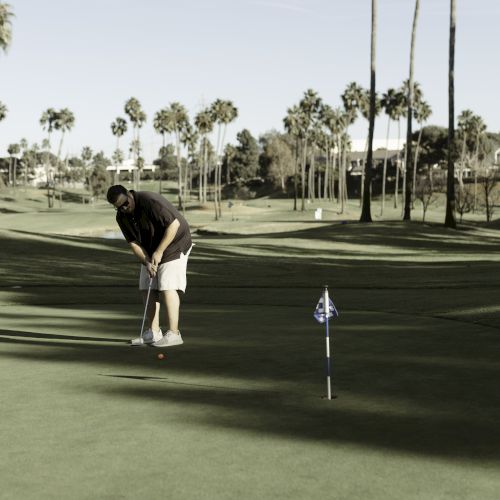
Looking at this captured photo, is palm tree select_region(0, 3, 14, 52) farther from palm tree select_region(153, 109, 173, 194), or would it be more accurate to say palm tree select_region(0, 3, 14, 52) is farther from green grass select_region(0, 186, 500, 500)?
palm tree select_region(153, 109, 173, 194)

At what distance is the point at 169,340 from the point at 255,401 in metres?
3.42

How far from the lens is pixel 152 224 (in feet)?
35.3

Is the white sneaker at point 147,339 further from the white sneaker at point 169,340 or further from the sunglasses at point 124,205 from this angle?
the sunglasses at point 124,205

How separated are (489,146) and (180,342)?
176409 millimetres

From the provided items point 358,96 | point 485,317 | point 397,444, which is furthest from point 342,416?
point 358,96

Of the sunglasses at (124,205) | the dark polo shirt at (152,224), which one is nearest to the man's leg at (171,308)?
the dark polo shirt at (152,224)

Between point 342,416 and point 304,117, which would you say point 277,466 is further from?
point 304,117

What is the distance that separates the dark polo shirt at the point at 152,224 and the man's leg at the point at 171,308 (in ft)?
1.34

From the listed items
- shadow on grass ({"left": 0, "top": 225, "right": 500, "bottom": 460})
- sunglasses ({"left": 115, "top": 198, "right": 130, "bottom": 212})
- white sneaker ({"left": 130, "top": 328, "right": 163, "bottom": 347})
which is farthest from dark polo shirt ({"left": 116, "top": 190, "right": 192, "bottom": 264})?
shadow on grass ({"left": 0, "top": 225, "right": 500, "bottom": 460})

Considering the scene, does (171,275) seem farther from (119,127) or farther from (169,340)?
(119,127)

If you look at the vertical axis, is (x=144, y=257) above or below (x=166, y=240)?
below

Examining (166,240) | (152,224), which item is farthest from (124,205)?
(166,240)

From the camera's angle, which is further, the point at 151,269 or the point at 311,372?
the point at 151,269

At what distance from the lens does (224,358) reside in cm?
945
